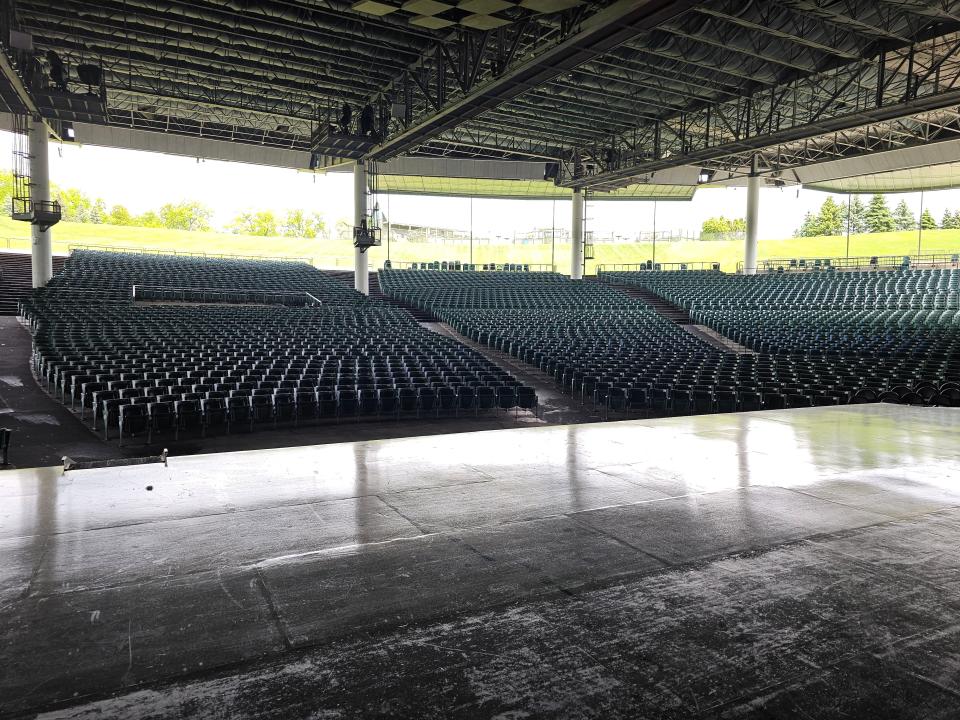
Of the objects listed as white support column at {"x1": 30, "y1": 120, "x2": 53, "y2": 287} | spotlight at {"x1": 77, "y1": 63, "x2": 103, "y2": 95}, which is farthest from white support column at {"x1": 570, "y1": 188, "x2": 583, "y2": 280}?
white support column at {"x1": 30, "y1": 120, "x2": 53, "y2": 287}

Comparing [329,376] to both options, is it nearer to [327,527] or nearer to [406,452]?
[406,452]

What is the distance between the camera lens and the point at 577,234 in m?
39.0

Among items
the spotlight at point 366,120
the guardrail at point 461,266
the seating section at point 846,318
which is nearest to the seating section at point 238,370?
the spotlight at point 366,120

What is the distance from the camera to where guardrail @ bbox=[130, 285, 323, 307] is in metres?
26.6

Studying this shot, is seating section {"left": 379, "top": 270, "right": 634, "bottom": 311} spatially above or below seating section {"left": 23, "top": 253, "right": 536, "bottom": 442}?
above

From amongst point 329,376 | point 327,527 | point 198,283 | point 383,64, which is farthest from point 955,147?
point 327,527

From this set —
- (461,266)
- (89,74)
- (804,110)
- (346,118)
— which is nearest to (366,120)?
(346,118)

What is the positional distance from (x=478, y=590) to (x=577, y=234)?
37.2 metres

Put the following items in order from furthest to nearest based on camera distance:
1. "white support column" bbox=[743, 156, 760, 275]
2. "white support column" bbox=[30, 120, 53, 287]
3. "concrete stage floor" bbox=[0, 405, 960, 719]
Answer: "white support column" bbox=[743, 156, 760, 275] → "white support column" bbox=[30, 120, 53, 287] → "concrete stage floor" bbox=[0, 405, 960, 719]

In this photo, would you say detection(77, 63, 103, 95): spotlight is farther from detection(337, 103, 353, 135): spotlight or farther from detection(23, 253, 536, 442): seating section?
detection(337, 103, 353, 135): spotlight

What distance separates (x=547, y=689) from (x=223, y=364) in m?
12.9

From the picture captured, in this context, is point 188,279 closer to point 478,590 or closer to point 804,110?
point 804,110

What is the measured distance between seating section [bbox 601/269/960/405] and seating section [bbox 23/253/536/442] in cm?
836

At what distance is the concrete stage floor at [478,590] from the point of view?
2.46 m
